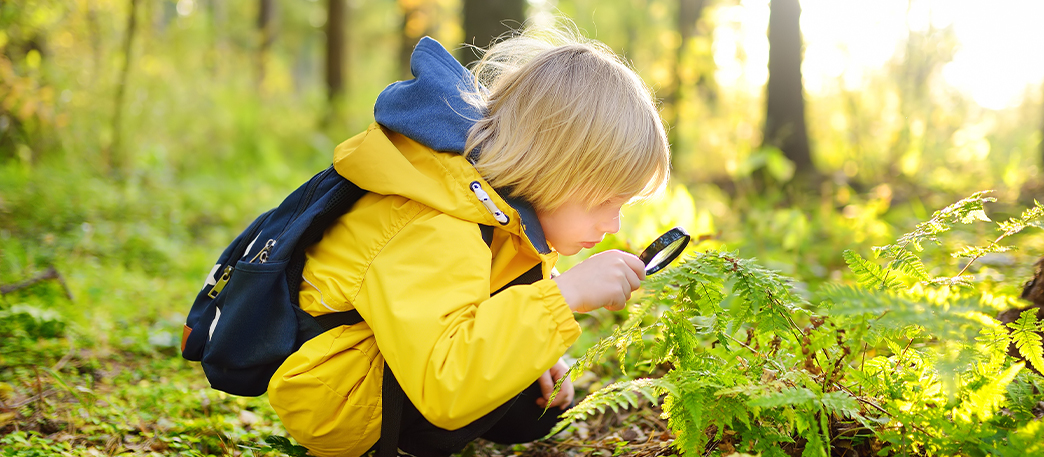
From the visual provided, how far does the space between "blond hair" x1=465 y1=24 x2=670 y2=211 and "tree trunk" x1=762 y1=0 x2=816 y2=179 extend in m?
5.48

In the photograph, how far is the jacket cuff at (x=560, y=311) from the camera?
1.50m

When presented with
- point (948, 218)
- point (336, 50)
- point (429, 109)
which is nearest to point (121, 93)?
point (429, 109)

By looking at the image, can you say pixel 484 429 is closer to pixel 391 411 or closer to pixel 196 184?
pixel 391 411

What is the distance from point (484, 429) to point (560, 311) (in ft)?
1.66

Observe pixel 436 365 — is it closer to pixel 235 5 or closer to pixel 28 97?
pixel 28 97

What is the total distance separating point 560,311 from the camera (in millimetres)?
1508

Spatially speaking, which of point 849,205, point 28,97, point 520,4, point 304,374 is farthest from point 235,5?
point 304,374

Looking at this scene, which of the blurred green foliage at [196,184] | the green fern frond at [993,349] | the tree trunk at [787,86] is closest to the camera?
the green fern frond at [993,349]

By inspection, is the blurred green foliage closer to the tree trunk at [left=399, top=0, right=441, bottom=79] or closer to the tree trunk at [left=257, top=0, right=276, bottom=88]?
the tree trunk at [left=257, top=0, right=276, bottom=88]

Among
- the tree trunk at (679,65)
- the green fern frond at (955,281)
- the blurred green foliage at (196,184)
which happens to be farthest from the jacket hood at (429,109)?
the tree trunk at (679,65)

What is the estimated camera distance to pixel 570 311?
4.96 ft

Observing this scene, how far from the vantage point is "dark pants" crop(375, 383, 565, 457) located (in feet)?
5.82

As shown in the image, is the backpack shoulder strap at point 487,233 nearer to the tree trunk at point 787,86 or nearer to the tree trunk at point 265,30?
the tree trunk at point 787,86

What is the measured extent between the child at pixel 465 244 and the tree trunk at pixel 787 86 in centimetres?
554
